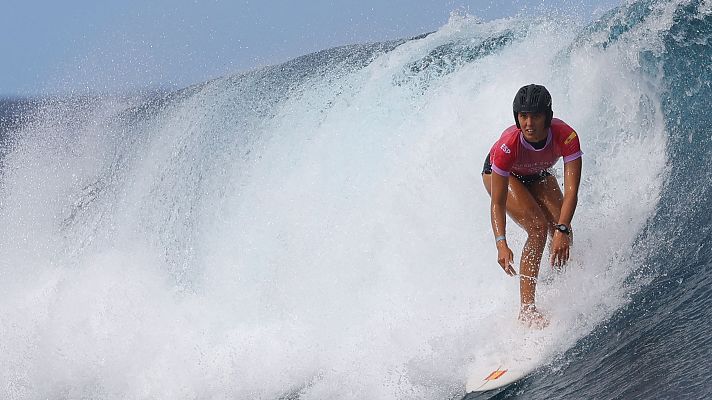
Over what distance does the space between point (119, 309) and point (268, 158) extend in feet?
7.99

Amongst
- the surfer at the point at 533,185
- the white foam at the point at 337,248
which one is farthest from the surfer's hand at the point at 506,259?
the white foam at the point at 337,248

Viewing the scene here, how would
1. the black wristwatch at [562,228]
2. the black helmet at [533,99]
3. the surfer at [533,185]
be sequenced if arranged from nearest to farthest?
the black helmet at [533,99]
the surfer at [533,185]
the black wristwatch at [562,228]

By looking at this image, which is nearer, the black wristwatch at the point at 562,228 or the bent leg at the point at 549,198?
the black wristwatch at the point at 562,228

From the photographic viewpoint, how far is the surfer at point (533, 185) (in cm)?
507

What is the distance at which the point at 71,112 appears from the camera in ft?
54.3

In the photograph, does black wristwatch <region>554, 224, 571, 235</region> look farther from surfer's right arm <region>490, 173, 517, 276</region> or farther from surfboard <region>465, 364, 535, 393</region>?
surfboard <region>465, 364, 535, 393</region>

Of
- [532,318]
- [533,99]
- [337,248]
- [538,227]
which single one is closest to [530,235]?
[538,227]

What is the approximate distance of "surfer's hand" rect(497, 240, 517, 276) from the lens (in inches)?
206

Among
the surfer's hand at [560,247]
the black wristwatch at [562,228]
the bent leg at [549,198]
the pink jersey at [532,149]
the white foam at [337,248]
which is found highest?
the white foam at [337,248]

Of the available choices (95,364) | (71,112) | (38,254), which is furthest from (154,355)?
(71,112)

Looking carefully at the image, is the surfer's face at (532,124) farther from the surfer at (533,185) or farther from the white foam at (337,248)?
the white foam at (337,248)

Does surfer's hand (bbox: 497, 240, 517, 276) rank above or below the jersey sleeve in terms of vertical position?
below

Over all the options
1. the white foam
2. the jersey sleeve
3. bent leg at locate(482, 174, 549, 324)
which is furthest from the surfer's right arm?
the white foam

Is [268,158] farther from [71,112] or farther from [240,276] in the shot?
[71,112]
